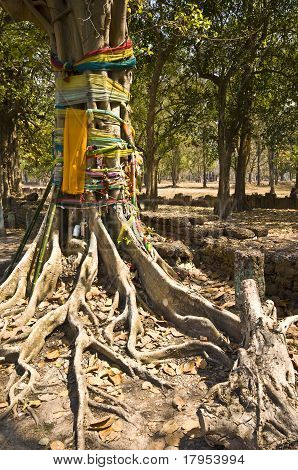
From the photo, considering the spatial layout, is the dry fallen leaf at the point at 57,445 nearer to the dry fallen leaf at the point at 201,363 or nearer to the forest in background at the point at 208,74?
the dry fallen leaf at the point at 201,363

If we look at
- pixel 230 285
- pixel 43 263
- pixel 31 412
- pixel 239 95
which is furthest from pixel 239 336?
pixel 239 95

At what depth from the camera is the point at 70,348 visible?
390cm

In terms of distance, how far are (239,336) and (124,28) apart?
169 inches

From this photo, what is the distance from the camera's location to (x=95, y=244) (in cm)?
502

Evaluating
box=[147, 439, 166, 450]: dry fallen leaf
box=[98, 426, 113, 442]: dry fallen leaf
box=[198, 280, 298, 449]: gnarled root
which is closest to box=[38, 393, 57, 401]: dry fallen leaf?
box=[98, 426, 113, 442]: dry fallen leaf

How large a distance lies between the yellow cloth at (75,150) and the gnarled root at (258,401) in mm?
2900

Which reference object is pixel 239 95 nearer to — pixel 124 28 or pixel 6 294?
pixel 124 28

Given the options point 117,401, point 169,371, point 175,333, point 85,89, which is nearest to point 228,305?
point 175,333

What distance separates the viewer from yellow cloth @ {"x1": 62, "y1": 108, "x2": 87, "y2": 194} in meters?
4.98

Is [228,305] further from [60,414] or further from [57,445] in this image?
[57,445]

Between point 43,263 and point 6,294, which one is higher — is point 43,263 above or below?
above

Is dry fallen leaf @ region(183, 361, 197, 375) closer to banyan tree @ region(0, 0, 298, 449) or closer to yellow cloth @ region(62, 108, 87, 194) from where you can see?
banyan tree @ region(0, 0, 298, 449)

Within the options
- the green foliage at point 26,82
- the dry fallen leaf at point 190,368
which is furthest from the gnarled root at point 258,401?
the green foliage at point 26,82
